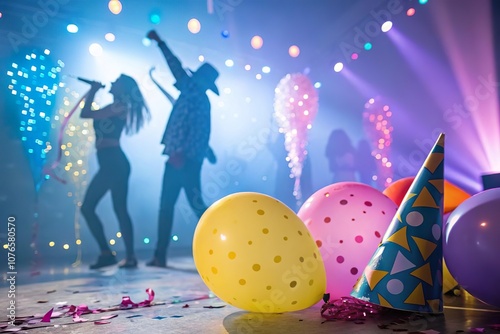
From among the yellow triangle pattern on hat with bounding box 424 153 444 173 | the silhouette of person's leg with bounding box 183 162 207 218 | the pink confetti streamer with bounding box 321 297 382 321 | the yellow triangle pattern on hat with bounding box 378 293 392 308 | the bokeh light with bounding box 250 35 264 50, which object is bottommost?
the pink confetti streamer with bounding box 321 297 382 321

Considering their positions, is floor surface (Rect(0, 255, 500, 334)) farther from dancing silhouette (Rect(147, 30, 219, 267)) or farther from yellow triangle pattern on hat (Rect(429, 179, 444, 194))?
dancing silhouette (Rect(147, 30, 219, 267))

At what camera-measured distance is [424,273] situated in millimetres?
2119

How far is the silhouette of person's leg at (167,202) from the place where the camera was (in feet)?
15.4

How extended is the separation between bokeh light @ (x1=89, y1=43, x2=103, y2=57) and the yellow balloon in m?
2.93

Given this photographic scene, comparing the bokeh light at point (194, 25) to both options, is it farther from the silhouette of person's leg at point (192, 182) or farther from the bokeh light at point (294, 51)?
the silhouette of person's leg at point (192, 182)

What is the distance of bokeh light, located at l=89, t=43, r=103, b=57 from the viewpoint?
4.60 metres

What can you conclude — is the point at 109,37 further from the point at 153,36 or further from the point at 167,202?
the point at 167,202

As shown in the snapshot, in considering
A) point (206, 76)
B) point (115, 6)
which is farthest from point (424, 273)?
Answer: point (115, 6)

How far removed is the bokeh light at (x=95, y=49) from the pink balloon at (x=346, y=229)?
2995 millimetres

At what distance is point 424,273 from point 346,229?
52cm

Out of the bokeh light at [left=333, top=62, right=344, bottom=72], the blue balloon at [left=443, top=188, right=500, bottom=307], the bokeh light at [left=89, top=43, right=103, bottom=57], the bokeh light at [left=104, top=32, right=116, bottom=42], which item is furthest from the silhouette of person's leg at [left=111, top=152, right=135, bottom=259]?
the blue balloon at [left=443, top=188, right=500, bottom=307]

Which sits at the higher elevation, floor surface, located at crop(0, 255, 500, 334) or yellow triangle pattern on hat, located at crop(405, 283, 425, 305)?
yellow triangle pattern on hat, located at crop(405, 283, 425, 305)

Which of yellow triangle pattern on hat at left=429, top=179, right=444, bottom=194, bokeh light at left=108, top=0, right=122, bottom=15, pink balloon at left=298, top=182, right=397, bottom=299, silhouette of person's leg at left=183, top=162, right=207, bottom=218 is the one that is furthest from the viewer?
silhouette of person's leg at left=183, top=162, right=207, bottom=218

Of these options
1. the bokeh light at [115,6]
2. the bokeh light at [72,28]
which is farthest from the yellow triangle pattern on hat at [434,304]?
the bokeh light at [72,28]
